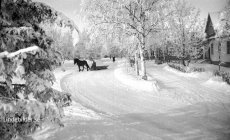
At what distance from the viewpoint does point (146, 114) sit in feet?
26.0

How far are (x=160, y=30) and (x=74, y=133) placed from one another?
11354 mm

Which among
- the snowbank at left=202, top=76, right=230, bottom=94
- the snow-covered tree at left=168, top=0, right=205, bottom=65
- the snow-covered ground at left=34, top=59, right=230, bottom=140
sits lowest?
the snow-covered ground at left=34, top=59, right=230, bottom=140

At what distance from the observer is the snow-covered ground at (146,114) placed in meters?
5.79

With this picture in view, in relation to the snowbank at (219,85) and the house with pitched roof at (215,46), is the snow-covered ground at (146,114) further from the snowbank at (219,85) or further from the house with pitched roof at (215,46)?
the house with pitched roof at (215,46)

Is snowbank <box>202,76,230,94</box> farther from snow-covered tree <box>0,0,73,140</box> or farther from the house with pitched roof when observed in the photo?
snow-covered tree <box>0,0,73,140</box>

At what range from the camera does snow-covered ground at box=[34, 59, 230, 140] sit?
228 inches

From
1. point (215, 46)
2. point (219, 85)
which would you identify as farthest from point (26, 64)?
point (215, 46)

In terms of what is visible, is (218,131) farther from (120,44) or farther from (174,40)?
(174,40)

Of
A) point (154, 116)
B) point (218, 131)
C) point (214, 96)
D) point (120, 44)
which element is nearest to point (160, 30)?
point (120, 44)

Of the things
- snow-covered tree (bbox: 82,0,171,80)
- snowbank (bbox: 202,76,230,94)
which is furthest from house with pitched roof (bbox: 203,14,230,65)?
snow-covered tree (bbox: 82,0,171,80)

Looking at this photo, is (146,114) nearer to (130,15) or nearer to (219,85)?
(219,85)

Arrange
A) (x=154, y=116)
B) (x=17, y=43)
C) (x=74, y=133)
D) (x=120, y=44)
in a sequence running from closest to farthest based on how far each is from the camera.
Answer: (x=17, y=43), (x=74, y=133), (x=154, y=116), (x=120, y=44)

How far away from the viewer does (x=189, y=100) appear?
9867 millimetres

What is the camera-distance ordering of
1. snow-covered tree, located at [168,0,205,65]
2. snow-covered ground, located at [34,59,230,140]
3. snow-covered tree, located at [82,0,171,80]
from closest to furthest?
snow-covered ground, located at [34,59,230,140]
snow-covered tree, located at [82,0,171,80]
snow-covered tree, located at [168,0,205,65]
